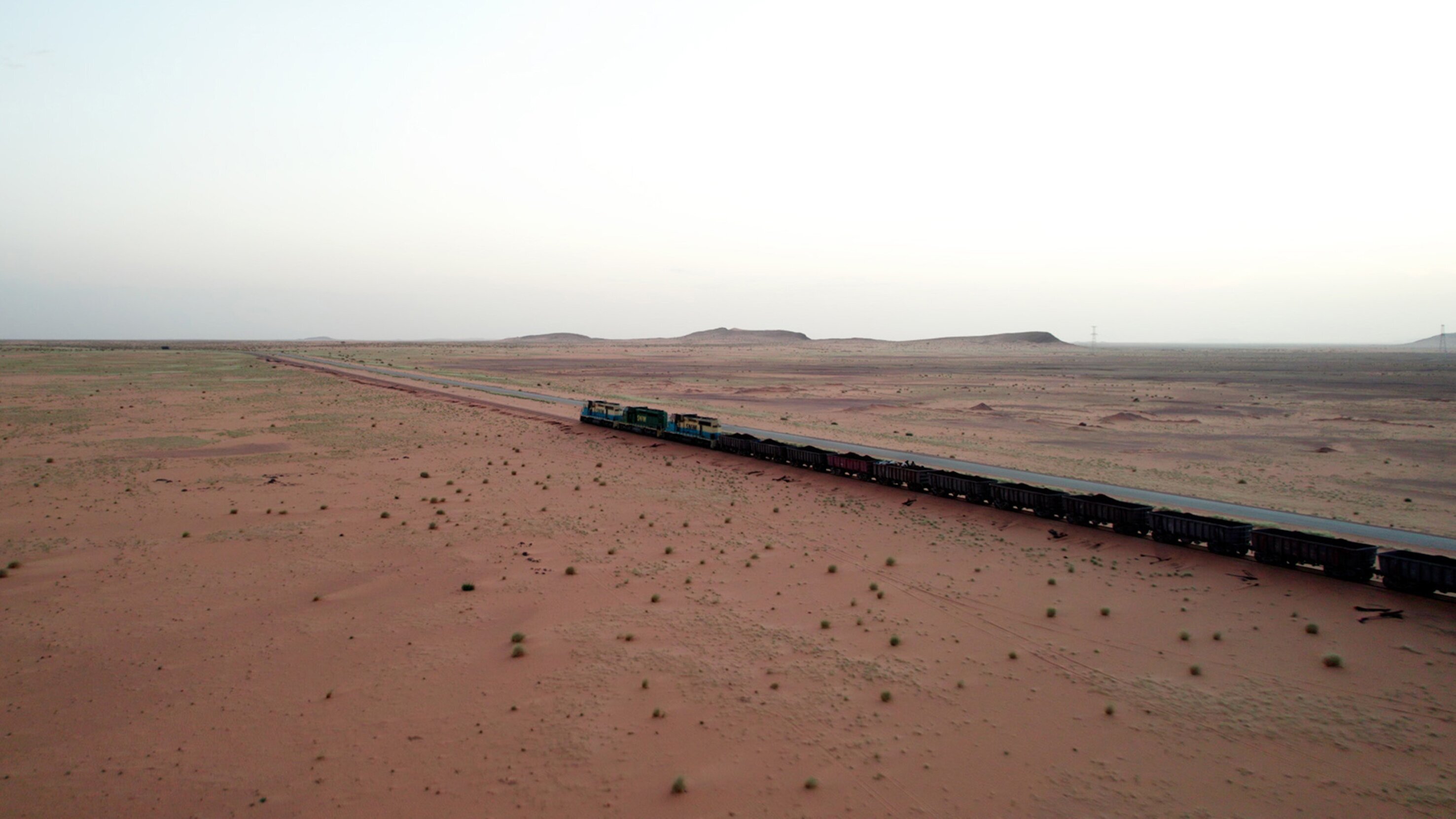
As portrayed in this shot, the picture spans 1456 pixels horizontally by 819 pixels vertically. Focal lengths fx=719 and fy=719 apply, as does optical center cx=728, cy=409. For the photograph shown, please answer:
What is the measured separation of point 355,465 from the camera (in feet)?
139

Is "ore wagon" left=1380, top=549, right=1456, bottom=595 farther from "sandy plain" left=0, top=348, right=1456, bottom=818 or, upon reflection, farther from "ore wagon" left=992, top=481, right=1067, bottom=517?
"ore wagon" left=992, top=481, right=1067, bottom=517

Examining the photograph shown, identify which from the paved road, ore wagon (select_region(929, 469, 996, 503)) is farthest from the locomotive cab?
ore wagon (select_region(929, 469, 996, 503))

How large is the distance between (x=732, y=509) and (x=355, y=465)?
23734 mm

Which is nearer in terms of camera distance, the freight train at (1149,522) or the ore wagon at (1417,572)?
the ore wagon at (1417,572)

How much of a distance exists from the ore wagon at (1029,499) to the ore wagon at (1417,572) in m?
10.5

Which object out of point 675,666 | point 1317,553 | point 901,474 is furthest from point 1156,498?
point 675,666

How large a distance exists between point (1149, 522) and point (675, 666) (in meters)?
20.6

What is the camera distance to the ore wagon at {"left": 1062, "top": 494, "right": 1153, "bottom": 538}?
28547 mm

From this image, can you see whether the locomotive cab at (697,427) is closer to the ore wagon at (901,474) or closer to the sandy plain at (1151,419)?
the sandy plain at (1151,419)

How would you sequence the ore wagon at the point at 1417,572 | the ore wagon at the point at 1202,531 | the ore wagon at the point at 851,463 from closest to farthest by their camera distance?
the ore wagon at the point at 1417,572 → the ore wagon at the point at 1202,531 → the ore wagon at the point at 851,463

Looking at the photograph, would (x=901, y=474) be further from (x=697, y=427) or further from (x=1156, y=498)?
(x=697, y=427)

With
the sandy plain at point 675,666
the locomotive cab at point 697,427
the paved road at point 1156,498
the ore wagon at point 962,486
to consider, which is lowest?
the sandy plain at point 675,666

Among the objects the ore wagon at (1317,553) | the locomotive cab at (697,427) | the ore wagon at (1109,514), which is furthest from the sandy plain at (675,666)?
the locomotive cab at (697,427)

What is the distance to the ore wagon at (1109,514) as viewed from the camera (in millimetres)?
28547
